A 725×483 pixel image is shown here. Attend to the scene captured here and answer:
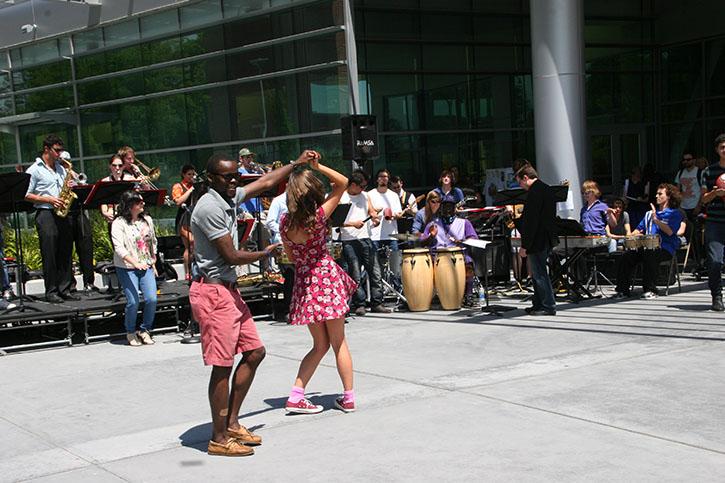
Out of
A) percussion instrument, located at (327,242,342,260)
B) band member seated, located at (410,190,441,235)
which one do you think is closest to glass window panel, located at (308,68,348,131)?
band member seated, located at (410,190,441,235)

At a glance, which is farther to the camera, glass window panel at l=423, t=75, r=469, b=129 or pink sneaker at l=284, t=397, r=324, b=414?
glass window panel at l=423, t=75, r=469, b=129

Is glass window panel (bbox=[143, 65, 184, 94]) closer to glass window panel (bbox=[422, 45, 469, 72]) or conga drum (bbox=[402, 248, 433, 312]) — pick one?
glass window panel (bbox=[422, 45, 469, 72])

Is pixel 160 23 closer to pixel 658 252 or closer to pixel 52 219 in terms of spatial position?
pixel 52 219

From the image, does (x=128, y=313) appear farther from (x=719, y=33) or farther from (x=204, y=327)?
(x=719, y=33)

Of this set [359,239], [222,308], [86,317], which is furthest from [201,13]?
[222,308]

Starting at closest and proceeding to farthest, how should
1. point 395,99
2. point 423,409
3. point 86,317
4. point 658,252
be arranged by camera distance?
point 423,409 → point 86,317 → point 658,252 → point 395,99

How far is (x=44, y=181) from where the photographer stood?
12.3m

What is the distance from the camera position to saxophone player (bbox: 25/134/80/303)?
1230 cm

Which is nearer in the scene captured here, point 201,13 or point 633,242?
point 633,242

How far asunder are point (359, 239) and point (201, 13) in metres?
12.3

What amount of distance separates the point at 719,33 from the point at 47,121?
19505mm

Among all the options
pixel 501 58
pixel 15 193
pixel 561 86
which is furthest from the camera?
pixel 501 58

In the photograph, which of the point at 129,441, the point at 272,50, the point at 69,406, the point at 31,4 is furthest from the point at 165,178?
the point at 129,441

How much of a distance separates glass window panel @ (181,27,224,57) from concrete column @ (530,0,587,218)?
8.71m
